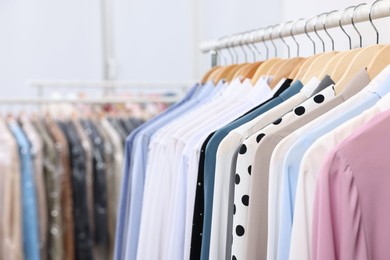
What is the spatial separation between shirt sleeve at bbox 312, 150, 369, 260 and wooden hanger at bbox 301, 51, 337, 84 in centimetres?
34

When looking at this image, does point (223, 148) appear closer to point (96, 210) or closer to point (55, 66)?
point (96, 210)

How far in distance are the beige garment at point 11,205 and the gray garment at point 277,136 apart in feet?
3.83

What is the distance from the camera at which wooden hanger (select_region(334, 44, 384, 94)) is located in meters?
0.94

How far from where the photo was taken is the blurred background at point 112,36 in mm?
4168

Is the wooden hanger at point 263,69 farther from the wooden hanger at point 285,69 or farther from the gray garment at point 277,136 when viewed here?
the gray garment at point 277,136

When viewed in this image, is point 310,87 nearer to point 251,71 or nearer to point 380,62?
point 380,62

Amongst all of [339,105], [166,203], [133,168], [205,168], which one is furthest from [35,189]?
[339,105]

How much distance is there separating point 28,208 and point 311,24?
1.16 meters

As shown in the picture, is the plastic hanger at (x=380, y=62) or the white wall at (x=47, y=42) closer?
the plastic hanger at (x=380, y=62)

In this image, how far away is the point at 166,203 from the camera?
4.08 feet

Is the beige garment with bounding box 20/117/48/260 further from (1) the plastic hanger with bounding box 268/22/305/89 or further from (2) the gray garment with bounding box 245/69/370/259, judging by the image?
(2) the gray garment with bounding box 245/69/370/259

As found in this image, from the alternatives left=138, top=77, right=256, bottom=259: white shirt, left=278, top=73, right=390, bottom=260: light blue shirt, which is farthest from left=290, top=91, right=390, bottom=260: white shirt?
left=138, top=77, right=256, bottom=259: white shirt

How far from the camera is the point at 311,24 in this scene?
1116 millimetres

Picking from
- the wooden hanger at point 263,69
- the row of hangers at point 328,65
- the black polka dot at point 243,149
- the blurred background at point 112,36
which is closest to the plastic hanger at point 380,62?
the row of hangers at point 328,65
